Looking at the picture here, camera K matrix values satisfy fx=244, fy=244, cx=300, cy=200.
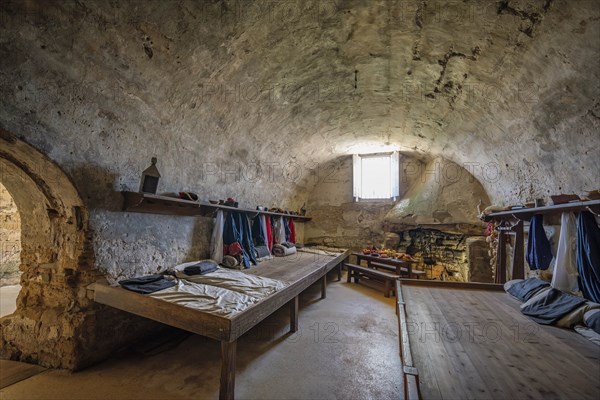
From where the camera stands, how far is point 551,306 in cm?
219

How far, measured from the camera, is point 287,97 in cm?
391

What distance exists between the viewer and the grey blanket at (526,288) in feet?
8.37

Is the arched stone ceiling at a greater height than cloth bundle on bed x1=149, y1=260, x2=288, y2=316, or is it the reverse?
the arched stone ceiling

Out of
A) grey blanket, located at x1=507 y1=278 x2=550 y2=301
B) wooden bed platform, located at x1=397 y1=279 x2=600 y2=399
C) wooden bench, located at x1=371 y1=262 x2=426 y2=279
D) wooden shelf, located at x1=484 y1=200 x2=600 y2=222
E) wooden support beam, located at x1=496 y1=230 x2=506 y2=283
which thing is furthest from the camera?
wooden bench, located at x1=371 y1=262 x2=426 y2=279

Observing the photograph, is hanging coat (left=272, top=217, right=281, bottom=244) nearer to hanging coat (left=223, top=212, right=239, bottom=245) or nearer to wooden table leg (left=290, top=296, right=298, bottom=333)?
hanging coat (left=223, top=212, right=239, bottom=245)

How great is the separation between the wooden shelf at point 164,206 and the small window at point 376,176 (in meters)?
4.66

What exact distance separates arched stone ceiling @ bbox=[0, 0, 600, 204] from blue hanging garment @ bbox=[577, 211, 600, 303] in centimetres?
67

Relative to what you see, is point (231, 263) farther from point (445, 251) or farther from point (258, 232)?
point (445, 251)

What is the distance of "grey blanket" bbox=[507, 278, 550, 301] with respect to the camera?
100 inches

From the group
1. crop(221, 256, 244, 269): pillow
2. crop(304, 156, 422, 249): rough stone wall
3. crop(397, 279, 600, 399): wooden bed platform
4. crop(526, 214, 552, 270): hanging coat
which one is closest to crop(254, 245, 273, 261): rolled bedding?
crop(221, 256, 244, 269): pillow

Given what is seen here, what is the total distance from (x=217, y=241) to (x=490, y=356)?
3.46m

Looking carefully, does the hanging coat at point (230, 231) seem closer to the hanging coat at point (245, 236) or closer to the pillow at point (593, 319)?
the hanging coat at point (245, 236)

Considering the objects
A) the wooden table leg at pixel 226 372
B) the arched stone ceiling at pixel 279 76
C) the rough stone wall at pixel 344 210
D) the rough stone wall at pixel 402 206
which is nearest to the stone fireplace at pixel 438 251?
the rough stone wall at pixel 402 206

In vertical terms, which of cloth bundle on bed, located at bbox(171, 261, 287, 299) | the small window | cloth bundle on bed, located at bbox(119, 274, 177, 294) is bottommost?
cloth bundle on bed, located at bbox(171, 261, 287, 299)
